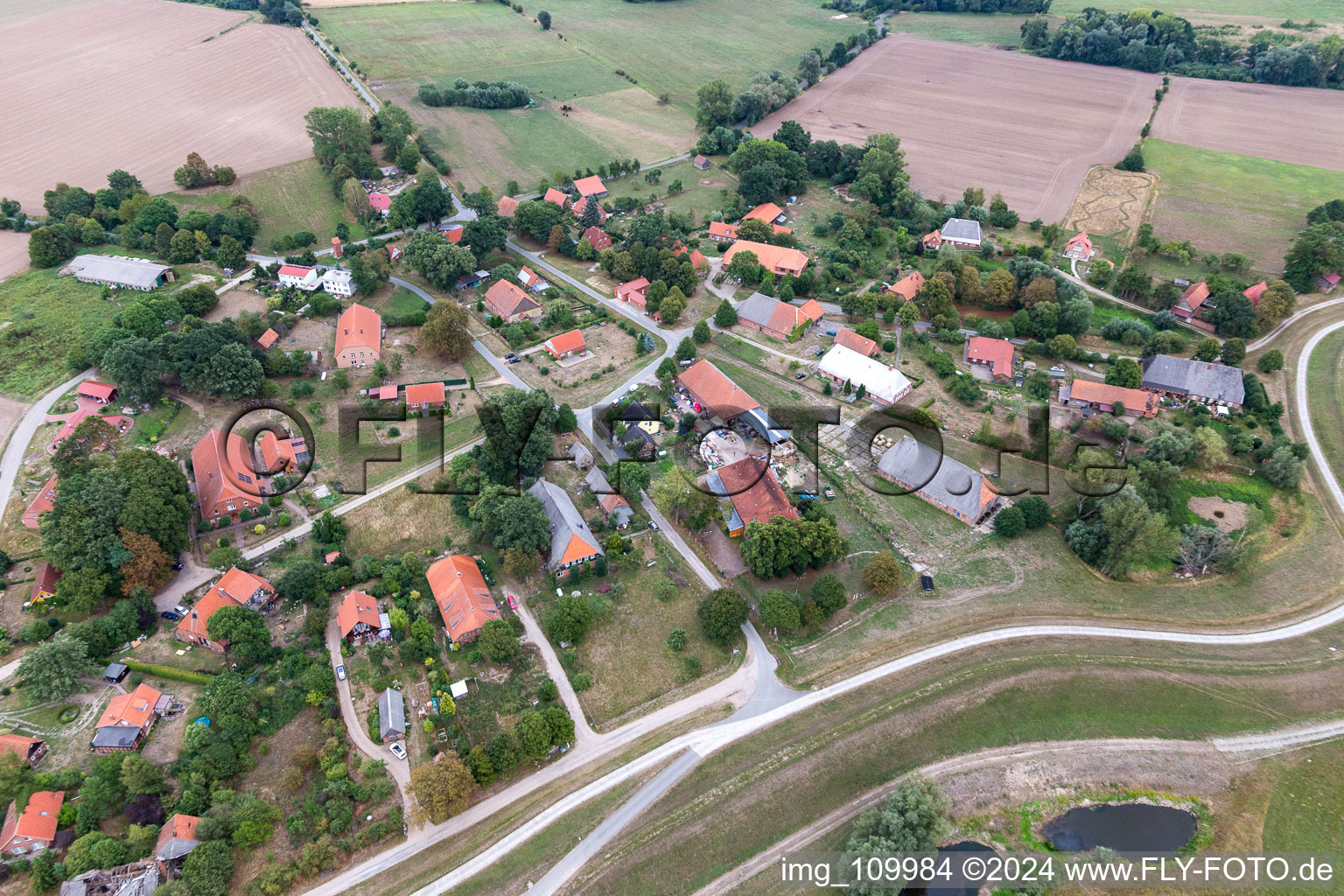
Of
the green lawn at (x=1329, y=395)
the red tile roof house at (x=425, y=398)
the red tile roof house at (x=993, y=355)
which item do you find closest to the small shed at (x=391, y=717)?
the red tile roof house at (x=425, y=398)

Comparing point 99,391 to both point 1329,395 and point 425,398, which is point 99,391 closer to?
point 425,398

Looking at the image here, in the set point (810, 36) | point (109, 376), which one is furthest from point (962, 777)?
point (810, 36)

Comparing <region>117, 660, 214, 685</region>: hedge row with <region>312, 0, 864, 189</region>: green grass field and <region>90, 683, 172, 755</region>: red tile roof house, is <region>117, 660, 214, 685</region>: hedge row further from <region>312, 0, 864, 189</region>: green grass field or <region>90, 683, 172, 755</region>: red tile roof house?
<region>312, 0, 864, 189</region>: green grass field

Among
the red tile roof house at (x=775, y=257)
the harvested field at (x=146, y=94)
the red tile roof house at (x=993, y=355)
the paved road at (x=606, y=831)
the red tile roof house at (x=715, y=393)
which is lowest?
the paved road at (x=606, y=831)

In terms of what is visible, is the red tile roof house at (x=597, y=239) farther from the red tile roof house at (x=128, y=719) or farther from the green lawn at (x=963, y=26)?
the green lawn at (x=963, y=26)

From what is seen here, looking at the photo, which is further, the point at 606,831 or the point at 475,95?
the point at 475,95

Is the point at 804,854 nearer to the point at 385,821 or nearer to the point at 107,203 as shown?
the point at 385,821

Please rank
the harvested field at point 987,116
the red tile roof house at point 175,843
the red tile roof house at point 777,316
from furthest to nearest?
the harvested field at point 987,116 → the red tile roof house at point 777,316 → the red tile roof house at point 175,843

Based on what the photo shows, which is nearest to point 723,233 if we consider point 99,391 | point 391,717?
point 99,391
